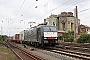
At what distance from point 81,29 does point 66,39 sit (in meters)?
37.3

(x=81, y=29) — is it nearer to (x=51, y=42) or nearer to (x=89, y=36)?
(x=89, y=36)

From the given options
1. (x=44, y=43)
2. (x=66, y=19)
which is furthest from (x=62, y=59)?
(x=66, y=19)

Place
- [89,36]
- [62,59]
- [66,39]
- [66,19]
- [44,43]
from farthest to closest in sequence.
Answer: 1. [66,19]
2. [66,39]
3. [89,36]
4. [44,43]
5. [62,59]

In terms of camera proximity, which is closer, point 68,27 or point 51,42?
point 51,42

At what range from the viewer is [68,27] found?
9019 cm

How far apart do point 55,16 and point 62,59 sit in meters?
81.5

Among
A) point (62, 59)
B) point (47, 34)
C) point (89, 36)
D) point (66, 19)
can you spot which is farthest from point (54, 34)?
point (66, 19)

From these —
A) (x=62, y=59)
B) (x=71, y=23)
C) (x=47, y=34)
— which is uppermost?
(x=71, y=23)

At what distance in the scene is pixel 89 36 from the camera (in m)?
42.9

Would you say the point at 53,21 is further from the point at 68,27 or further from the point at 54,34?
the point at 54,34

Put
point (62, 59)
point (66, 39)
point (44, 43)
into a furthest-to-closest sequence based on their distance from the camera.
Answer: point (66, 39), point (44, 43), point (62, 59)

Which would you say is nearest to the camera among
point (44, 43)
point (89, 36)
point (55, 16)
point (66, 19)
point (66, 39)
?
point (44, 43)

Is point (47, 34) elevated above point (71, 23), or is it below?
below

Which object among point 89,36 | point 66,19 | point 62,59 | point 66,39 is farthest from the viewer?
point 66,19
